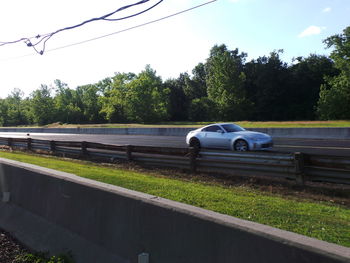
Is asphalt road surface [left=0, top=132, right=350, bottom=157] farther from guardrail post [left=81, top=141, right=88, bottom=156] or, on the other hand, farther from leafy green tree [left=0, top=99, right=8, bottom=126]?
leafy green tree [left=0, top=99, right=8, bottom=126]

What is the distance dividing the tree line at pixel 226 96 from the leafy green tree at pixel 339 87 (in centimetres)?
14

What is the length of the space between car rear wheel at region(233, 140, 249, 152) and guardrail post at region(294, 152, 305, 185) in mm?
5523

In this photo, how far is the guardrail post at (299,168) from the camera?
7.85 m

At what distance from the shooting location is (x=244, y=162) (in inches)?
360

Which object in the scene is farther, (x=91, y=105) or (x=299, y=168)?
(x=91, y=105)

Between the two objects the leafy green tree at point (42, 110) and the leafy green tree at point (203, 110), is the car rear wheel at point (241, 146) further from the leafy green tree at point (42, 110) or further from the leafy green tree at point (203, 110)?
the leafy green tree at point (42, 110)

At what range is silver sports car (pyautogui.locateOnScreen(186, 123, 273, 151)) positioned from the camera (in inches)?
533

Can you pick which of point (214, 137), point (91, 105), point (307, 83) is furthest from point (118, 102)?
point (214, 137)

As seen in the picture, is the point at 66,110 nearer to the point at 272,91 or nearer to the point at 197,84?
the point at 197,84

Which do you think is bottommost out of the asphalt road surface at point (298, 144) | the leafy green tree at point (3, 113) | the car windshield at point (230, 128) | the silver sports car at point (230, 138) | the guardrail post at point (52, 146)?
the asphalt road surface at point (298, 144)

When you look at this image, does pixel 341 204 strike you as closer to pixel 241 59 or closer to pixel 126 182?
pixel 126 182

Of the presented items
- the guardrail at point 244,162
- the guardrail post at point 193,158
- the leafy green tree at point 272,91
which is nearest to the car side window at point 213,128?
the guardrail at point 244,162

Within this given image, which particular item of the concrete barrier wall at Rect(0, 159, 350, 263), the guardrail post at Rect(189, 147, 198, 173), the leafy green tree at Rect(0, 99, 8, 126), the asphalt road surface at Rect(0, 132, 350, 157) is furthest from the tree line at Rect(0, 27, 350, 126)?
the concrete barrier wall at Rect(0, 159, 350, 263)

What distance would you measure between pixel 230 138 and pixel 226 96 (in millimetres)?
53838
